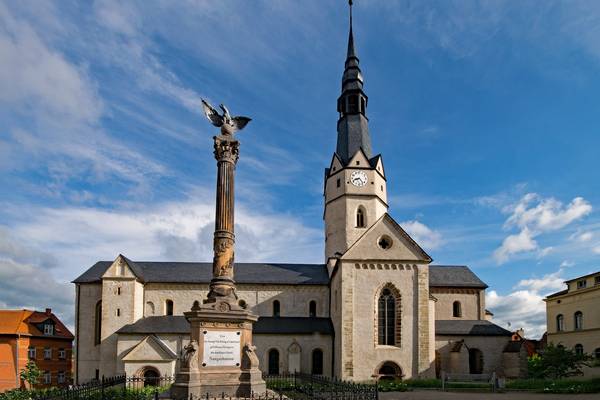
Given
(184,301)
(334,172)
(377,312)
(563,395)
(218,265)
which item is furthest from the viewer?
(334,172)

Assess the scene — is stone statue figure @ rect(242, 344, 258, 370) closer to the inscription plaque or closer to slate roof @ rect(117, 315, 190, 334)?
the inscription plaque

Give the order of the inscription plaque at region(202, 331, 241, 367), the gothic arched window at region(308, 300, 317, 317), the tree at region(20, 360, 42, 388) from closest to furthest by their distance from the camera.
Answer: the inscription plaque at region(202, 331, 241, 367), the tree at region(20, 360, 42, 388), the gothic arched window at region(308, 300, 317, 317)

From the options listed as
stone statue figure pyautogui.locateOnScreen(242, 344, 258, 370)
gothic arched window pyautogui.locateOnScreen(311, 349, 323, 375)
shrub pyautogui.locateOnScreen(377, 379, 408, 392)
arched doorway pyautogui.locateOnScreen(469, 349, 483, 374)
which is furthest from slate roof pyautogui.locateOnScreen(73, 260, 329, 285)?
stone statue figure pyautogui.locateOnScreen(242, 344, 258, 370)

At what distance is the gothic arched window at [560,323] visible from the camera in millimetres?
45581

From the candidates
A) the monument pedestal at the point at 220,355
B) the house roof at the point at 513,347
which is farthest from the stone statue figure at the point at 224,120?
the house roof at the point at 513,347

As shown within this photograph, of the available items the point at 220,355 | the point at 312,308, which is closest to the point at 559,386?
the point at 312,308

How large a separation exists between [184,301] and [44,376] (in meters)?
18.2

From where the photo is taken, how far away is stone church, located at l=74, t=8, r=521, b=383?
35000mm

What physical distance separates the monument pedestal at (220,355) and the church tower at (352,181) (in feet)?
90.1

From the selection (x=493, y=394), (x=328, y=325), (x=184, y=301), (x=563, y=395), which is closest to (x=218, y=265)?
(x=493, y=394)

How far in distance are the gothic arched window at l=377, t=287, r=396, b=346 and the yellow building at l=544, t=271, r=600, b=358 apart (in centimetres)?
1860

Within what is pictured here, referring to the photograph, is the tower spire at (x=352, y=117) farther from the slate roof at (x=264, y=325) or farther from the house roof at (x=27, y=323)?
the house roof at (x=27, y=323)

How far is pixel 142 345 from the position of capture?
36.8 meters

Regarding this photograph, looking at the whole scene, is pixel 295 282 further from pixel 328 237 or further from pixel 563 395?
pixel 563 395
